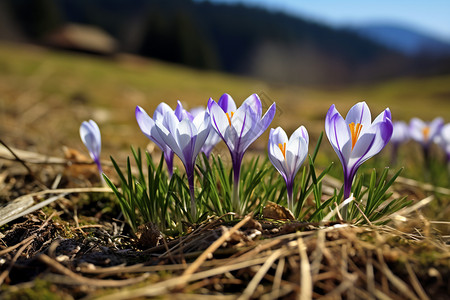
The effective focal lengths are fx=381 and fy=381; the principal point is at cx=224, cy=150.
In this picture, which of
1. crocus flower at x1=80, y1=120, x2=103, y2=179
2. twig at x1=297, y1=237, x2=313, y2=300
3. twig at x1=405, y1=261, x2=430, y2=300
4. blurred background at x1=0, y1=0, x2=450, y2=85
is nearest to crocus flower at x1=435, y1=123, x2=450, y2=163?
twig at x1=405, y1=261, x2=430, y2=300

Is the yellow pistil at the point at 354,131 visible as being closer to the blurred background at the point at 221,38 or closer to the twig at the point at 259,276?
the twig at the point at 259,276

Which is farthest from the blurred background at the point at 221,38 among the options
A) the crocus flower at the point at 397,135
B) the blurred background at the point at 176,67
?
the crocus flower at the point at 397,135

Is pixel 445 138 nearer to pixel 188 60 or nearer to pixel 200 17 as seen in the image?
pixel 188 60

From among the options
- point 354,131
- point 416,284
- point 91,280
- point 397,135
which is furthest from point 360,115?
point 397,135

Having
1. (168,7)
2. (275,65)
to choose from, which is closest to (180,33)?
(275,65)

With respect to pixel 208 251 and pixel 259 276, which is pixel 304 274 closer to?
pixel 259 276

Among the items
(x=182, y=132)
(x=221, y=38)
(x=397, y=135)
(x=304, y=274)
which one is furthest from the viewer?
(x=221, y=38)

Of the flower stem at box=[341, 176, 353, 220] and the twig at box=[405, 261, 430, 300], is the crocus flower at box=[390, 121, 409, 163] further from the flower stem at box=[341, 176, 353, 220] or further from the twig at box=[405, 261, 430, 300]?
the twig at box=[405, 261, 430, 300]
